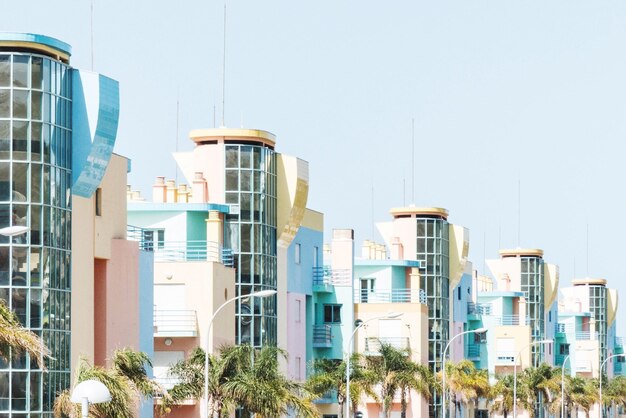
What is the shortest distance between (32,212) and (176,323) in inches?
622

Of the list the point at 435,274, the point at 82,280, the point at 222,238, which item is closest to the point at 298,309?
the point at 222,238

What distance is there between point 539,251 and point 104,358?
75535 millimetres

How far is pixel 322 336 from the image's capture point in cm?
8281

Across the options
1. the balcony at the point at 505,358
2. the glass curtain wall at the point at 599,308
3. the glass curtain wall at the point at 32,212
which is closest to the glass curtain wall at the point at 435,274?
the balcony at the point at 505,358

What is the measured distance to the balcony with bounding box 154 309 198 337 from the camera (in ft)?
207

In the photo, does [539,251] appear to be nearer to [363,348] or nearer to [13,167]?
[363,348]

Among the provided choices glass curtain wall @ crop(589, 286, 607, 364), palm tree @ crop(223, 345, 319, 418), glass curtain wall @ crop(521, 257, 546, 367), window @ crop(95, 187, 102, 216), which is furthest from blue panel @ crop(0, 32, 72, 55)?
glass curtain wall @ crop(589, 286, 607, 364)

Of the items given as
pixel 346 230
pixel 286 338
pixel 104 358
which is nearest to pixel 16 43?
pixel 104 358

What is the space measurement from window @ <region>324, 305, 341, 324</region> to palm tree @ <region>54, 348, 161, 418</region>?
36.8 m

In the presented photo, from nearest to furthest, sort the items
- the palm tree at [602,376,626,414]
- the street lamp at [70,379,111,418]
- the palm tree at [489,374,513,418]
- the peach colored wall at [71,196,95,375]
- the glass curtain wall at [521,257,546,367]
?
the street lamp at [70,379,111,418] < the peach colored wall at [71,196,95,375] < the palm tree at [489,374,513,418] < the glass curtain wall at [521,257,546,367] < the palm tree at [602,376,626,414]

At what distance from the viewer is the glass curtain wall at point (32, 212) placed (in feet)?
157

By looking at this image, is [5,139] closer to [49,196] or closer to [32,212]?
[49,196]

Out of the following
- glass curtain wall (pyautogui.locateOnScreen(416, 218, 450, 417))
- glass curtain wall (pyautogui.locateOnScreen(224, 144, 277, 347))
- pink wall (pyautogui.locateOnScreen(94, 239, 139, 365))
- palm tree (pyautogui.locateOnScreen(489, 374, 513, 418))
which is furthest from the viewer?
palm tree (pyautogui.locateOnScreen(489, 374, 513, 418))

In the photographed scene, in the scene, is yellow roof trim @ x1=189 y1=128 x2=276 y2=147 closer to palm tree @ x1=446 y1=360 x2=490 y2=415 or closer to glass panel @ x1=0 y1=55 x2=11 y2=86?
glass panel @ x1=0 y1=55 x2=11 y2=86
